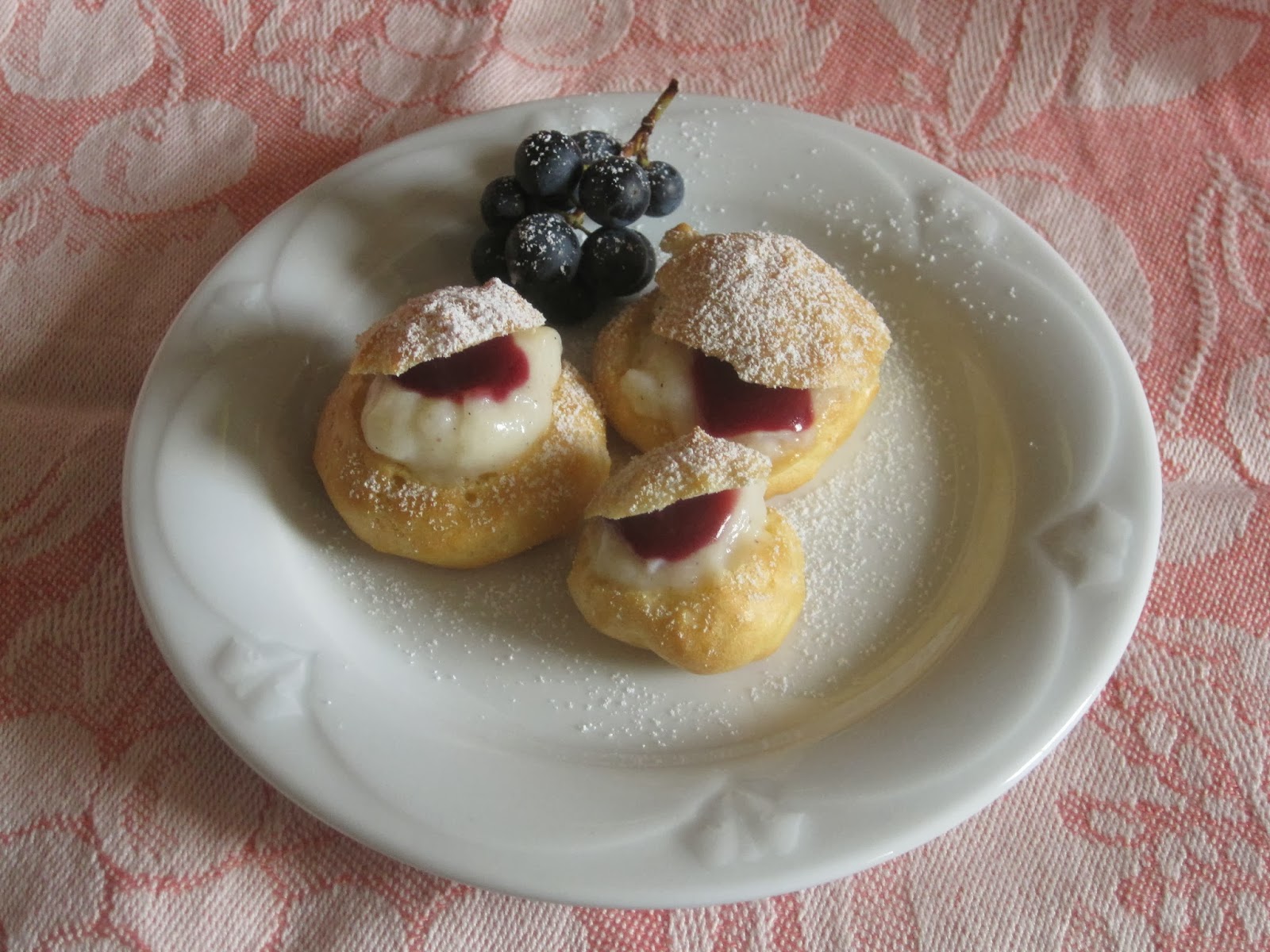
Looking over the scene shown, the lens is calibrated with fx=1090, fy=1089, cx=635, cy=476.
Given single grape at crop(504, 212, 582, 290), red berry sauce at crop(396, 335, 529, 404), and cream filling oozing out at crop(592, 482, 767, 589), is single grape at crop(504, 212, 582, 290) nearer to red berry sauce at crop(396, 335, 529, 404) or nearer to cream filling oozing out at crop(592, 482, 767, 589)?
red berry sauce at crop(396, 335, 529, 404)

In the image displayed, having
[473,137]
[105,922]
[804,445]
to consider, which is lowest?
[105,922]

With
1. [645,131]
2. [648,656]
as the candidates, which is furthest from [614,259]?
[648,656]

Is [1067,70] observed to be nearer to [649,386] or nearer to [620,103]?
[620,103]

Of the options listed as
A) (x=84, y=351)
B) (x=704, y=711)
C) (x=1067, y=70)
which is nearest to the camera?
(x=704, y=711)

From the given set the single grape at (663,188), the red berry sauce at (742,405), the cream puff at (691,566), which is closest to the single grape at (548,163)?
the single grape at (663,188)

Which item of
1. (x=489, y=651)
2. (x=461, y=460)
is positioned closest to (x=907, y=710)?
(x=489, y=651)

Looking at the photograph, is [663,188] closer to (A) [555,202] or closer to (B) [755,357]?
(A) [555,202]
